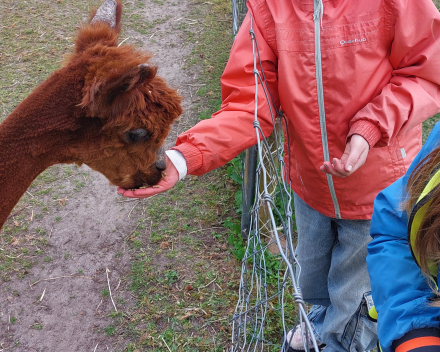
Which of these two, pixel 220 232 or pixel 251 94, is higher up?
pixel 251 94

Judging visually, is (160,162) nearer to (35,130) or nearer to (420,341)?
(35,130)

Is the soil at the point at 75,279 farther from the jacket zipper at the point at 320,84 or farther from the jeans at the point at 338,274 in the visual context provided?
the jacket zipper at the point at 320,84

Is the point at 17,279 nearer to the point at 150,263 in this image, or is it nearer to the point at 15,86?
the point at 150,263

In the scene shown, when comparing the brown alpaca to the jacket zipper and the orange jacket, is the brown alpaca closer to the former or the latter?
the orange jacket

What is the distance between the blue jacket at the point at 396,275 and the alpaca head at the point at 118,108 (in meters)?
1.00

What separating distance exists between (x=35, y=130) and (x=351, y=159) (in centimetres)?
126

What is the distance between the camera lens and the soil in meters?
2.35

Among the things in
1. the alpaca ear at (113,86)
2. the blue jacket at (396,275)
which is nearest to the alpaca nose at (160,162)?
the alpaca ear at (113,86)

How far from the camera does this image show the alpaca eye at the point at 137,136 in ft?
5.62

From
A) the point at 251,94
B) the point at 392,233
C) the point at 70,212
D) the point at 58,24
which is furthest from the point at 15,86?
the point at 392,233

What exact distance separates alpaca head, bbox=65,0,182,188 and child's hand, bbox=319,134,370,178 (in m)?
0.79

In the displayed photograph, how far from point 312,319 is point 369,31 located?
154 cm

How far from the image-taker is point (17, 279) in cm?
268

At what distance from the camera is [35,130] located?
61.8 inches
